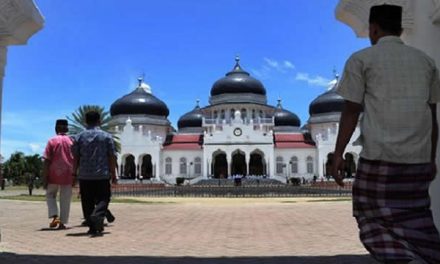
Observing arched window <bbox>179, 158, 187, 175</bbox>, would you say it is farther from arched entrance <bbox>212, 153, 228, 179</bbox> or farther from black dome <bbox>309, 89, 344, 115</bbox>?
black dome <bbox>309, 89, 344, 115</bbox>

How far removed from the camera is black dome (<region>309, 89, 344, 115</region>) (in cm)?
7500

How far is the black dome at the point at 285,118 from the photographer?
83156mm

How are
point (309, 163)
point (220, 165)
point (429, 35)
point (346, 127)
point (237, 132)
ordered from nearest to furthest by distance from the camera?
point (346, 127) → point (429, 35) → point (237, 132) → point (309, 163) → point (220, 165)

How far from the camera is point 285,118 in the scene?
275ft

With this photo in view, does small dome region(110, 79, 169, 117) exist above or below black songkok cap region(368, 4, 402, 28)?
above

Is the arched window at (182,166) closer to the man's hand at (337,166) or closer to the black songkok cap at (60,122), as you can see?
the black songkok cap at (60,122)

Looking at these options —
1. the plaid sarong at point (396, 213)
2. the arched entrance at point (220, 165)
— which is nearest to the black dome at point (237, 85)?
the arched entrance at point (220, 165)

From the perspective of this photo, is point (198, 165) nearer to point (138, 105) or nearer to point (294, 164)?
point (294, 164)

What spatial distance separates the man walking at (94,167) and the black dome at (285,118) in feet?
248

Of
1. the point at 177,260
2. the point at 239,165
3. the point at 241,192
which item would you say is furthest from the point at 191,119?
the point at 177,260

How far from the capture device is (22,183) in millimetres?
67375

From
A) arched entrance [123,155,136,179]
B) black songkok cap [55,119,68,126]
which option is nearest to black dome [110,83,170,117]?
arched entrance [123,155,136,179]

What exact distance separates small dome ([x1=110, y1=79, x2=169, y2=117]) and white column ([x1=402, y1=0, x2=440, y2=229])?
236 ft

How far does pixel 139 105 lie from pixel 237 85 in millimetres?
14674
